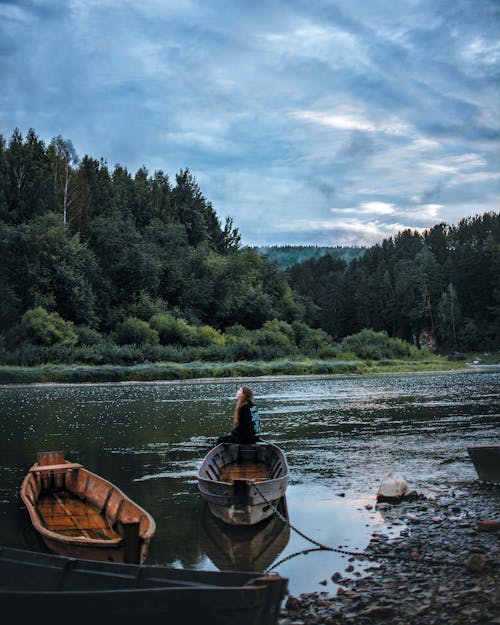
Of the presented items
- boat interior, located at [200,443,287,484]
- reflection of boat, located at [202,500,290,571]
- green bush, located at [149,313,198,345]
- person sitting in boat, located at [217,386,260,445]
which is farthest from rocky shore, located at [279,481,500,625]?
green bush, located at [149,313,198,345]

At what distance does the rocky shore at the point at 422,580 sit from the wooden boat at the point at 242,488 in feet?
6.41

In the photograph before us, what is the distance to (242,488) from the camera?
34.4 ft

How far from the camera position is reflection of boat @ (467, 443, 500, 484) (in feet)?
43.2

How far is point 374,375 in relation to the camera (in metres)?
66.9

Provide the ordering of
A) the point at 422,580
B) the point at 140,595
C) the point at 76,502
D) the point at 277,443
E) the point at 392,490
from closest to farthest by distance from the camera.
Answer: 1. the point at 140,595
2. the point at 422,580
3. the point at 76,502
4. the point at 392,490
5. the point at 277,443

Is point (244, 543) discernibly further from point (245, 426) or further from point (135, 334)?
point (135, 334)

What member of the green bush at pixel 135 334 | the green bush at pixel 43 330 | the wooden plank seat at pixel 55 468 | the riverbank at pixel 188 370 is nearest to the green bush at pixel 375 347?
the riverbank at pixel 188 370

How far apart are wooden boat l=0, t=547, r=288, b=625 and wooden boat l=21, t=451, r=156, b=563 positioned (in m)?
1.88

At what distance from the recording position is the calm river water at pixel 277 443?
10086 mm

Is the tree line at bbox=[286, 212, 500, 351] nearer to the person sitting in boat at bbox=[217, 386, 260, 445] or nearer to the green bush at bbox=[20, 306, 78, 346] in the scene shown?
the green bush at bbox=[20, 306, 78, 346]

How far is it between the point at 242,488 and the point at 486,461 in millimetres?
5799

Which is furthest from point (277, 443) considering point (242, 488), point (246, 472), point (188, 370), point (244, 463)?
point (188, 370)

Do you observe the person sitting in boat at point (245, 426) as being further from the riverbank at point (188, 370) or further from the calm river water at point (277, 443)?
the riverbank at point (188, 370)

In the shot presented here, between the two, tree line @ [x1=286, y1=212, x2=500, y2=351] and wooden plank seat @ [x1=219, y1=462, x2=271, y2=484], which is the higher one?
tree line @ [x1=286, y1=212, x2=500, y2=351]
